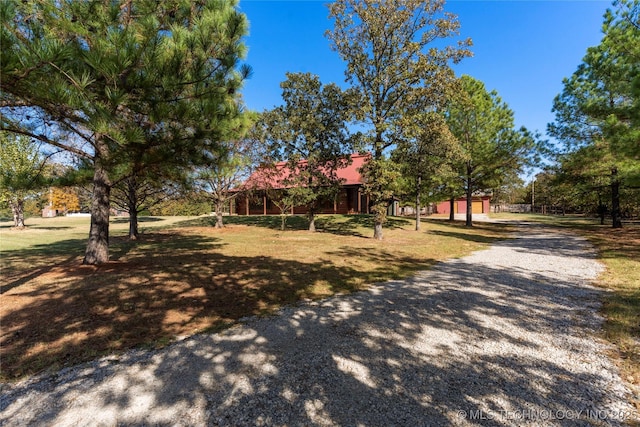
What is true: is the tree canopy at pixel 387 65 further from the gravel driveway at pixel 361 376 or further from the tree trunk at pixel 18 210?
the tree trunk at pixel 18 210

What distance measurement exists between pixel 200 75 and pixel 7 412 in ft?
14.7

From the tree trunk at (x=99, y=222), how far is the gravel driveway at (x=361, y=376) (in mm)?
5664

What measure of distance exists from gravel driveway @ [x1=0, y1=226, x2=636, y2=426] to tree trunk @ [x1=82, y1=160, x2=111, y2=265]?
223 inches

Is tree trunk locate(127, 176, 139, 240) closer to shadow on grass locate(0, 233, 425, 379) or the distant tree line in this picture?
the distant tree line

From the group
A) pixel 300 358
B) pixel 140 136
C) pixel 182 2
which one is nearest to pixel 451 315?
pixel 300 358

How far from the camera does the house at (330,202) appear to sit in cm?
1984

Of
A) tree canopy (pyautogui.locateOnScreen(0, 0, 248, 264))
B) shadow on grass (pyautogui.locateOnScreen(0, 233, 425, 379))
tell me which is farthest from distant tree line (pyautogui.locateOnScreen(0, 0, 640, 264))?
shadow on grass (pyautogui.locateOnScreen(0, 233, 425, 379))

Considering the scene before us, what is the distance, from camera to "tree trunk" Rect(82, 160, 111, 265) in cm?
723

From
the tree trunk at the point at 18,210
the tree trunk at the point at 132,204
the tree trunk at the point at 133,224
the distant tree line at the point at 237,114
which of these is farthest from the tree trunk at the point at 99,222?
the tree trunk at the point at 18,210

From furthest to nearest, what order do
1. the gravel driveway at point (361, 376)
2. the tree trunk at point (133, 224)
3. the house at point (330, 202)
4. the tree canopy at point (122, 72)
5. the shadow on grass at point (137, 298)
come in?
the house at point (330, 202) → the tree trunk at point (133, 224) → the shadow on grass at point (137, 298) → the tree canopy at point (122, 72) → the gravel driveway at point (361, 376)

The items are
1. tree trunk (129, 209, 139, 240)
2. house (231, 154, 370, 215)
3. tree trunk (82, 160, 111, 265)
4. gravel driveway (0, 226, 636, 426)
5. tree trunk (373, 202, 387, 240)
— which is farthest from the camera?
house (231, 154, 370, 215)

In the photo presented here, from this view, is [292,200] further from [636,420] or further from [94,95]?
[636,420]

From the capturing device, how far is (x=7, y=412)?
226cm

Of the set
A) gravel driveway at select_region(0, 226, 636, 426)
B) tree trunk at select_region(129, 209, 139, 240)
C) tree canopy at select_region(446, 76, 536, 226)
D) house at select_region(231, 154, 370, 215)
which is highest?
tree canopy at select_region(446, 76, 536, 226)
